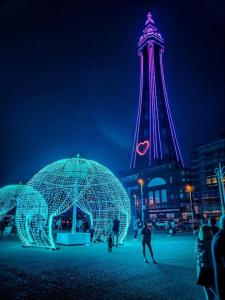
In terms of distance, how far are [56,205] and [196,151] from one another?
209ft

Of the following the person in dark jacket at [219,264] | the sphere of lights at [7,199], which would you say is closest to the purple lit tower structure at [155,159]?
the sphere of lights at [7,199]

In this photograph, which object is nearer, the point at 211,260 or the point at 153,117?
the point at 211,260

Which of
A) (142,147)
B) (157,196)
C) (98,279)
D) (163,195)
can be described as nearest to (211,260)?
(98,279)

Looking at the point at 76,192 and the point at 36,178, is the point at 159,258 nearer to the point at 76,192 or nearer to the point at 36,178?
the point at 76,192

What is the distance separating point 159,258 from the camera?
10.7 m

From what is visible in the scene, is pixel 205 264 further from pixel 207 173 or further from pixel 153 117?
pixel 153 117

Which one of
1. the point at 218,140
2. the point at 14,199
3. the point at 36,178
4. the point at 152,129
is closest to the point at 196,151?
the point at 218,140

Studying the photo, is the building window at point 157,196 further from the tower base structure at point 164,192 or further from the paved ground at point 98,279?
the paved ground at point 98,279

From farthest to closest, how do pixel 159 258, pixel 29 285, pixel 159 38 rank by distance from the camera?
pixel 159 38 → pixel 159 258 → pixel 29 285

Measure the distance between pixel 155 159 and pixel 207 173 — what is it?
16.8 m

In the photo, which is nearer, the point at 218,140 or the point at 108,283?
the point at 108,283

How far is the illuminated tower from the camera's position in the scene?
74.9 metres

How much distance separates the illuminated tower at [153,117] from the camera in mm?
74938

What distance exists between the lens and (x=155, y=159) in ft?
257
